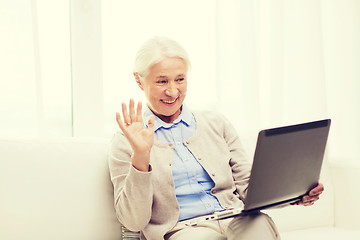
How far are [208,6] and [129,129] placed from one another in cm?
132

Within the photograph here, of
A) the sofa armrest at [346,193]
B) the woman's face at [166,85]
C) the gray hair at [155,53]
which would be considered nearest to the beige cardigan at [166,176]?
the woman's face at [166,85]

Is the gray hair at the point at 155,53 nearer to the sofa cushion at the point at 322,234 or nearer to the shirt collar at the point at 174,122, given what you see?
the shirt collar at the point at 174,122

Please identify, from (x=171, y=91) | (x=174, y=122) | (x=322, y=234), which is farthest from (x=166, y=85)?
(x=322, y=234)

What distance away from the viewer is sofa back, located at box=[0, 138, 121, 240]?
154cm

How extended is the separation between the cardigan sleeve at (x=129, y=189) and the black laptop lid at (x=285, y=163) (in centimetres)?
33

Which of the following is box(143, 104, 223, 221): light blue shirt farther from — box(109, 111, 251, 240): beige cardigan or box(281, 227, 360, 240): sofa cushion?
box(281, 227, 360, 240): sofa cushion

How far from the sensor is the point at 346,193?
2.02 m

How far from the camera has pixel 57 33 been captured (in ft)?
6.96

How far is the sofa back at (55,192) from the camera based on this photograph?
Result: 1.54m

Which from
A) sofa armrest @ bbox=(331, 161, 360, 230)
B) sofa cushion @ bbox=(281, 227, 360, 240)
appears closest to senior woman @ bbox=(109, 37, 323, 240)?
→ sofa cushion @ bbox=(281, 227, 360, 240)

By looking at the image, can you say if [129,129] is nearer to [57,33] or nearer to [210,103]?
[57,33]

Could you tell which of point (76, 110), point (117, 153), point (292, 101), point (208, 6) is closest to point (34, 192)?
point (117, 153)

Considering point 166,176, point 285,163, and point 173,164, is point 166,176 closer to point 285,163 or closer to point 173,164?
point 173,164

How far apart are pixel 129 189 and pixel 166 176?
19cm
